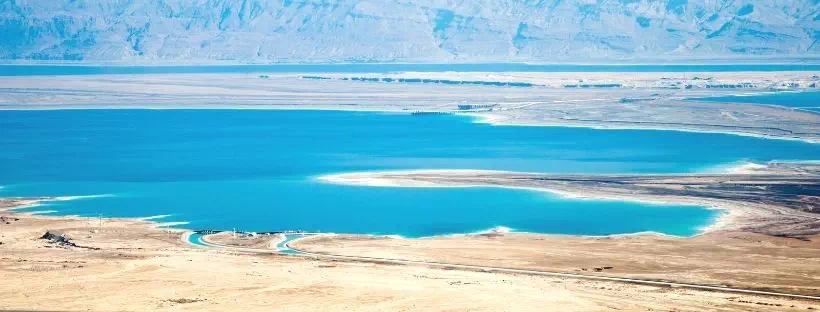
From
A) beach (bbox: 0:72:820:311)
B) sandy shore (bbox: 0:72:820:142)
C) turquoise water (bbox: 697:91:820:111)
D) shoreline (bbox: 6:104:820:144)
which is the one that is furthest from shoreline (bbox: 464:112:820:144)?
turquoise water (bbox: 697:91:820:111)

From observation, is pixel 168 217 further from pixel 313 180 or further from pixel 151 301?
pixel 151 301

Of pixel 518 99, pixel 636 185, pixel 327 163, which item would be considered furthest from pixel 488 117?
pixel 636 185

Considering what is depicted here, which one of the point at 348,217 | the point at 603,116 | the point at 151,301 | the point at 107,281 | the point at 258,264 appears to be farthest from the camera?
the point at 603,116

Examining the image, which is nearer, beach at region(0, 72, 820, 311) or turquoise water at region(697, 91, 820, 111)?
beach at region(0, 72, 820, 311)

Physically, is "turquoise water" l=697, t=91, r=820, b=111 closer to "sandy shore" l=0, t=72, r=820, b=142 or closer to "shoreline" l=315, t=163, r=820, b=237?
"sandy shore" l=0, t=72, r=820, b=142

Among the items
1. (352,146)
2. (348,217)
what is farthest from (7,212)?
(352,146)
